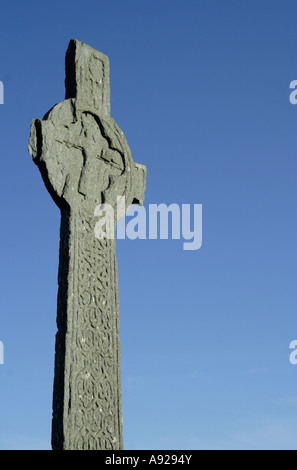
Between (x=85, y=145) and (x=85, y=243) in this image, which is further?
(x=85, y=145)

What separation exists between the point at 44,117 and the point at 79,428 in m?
2.81

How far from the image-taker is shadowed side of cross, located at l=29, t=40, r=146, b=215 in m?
6.18

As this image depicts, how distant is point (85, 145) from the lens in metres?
6.57

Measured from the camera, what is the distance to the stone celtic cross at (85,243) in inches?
219

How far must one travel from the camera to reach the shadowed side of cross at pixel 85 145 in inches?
243

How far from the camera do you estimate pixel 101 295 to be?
611 cm

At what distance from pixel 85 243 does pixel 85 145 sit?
1025mm

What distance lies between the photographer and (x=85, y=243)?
20.2ft

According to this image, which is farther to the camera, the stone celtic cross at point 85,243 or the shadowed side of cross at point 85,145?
the shadowed side of cross at point 85,145

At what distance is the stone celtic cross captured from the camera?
5566 mm

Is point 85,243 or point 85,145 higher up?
point 85,145

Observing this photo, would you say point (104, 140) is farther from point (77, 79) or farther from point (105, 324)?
point (105, 324)

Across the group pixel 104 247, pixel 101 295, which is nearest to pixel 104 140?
pixel 104 247

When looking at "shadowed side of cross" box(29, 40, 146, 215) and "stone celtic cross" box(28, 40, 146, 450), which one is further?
"shadowed side of cross" box(29, 40, 146, 215)
